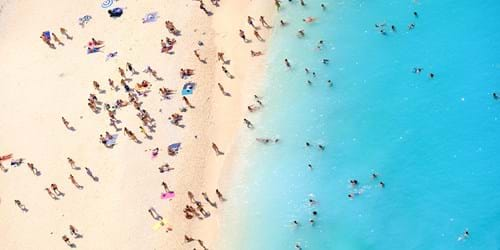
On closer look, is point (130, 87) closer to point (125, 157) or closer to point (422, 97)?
point (125, 157)

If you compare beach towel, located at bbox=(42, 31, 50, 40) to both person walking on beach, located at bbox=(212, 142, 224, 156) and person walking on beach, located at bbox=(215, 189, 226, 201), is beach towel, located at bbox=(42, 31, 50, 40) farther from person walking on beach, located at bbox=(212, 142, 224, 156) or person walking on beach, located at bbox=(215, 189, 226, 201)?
person walking on beach, located at bbox=(215, 189, 226, 201)

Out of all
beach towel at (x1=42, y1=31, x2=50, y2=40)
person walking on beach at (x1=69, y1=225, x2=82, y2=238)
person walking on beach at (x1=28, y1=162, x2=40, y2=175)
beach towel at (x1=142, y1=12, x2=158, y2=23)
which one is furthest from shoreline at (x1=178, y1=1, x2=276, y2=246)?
beach towel at (x1=42, y1=31, x2=50, y2=40)

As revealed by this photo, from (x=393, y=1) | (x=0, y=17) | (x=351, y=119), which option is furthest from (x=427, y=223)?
(x=0, y=17)

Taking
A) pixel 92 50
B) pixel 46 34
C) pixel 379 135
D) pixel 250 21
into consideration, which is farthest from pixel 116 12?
pixel 379 135

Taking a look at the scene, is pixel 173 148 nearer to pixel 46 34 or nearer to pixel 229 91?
pixel 229 91

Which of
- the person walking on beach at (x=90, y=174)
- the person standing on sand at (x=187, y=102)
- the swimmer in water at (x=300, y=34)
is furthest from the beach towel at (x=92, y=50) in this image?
the swimmer in water at (x=300, y=34)

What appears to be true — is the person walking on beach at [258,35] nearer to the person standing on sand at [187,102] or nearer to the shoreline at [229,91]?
the shoreline at [229,91]

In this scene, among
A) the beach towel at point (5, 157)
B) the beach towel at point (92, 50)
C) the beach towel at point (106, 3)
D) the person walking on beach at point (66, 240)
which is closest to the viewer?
the person walking on beach at point (66, 240)
